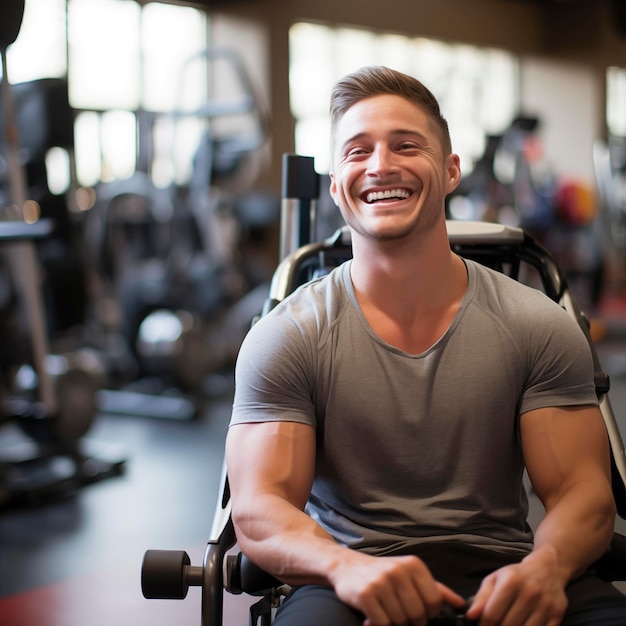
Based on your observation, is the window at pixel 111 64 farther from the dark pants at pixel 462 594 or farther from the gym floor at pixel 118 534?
the dark pants at pixel 462 594

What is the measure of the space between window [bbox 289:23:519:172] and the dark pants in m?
6.08

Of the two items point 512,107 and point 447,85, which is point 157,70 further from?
point 512,107

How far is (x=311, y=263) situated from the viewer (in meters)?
1.66

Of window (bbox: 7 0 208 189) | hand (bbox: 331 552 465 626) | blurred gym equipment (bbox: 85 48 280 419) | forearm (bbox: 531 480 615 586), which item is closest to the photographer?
hand (bbox: 331 552 465 626)

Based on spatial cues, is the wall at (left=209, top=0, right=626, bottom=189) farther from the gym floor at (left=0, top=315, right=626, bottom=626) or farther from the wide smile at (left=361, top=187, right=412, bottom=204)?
the wide smile at (left=361, top=187, right=412, bottom=204)

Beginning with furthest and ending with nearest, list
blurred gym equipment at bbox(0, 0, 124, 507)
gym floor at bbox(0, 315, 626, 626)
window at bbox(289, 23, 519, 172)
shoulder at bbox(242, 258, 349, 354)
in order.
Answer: window at bbox(289, 23, 519, 172) → blurred gym equipment at bbox(0, 0, 124, 507) → gym floor at bbox(0, 315, 626, 626) → shoulder at bbox(242, 258, 349, 354)

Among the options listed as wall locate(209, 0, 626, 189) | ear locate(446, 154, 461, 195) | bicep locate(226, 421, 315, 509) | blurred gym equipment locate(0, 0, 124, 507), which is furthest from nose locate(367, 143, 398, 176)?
wall locate(209, 0, 626, 189)

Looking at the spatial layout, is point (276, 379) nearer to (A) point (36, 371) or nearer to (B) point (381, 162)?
(B) point (381, 162)

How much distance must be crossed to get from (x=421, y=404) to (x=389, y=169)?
335 millimetres

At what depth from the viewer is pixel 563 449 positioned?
3.93 feet

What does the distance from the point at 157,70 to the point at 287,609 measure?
277 inches

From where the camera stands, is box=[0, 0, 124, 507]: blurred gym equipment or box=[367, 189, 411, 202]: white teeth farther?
box=[0, 0, 124, 507]: blurred gym equipment

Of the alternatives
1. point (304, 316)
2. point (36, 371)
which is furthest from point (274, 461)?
point (36, 371)

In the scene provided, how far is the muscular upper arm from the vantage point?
1191mm
